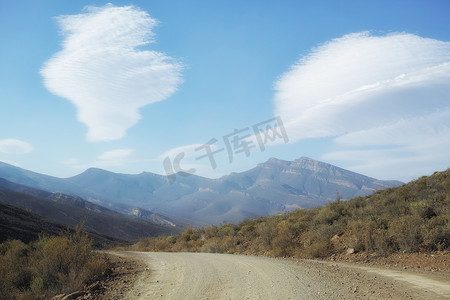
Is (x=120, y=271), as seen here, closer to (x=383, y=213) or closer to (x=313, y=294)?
(x=313, y=294)

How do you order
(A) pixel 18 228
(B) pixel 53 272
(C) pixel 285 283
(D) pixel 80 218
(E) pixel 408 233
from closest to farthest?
(C) pixel 285 283 → (B) pixel 53 272 → (E) pixel 408 233 → (A) pixel 18 228 → (D) pixel 80 218

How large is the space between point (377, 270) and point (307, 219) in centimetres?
880

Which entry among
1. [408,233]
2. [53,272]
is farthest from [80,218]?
[408,233]

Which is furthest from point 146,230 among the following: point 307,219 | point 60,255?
point 60,255

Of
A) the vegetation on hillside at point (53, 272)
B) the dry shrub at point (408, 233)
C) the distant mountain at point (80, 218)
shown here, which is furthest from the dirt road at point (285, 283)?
the distant mountain at point (80, 218)

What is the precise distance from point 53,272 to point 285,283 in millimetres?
6899

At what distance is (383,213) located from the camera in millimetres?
15969

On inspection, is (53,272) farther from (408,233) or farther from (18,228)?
(18,228)

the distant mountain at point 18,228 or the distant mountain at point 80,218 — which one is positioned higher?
the distant mountain at point 18,228

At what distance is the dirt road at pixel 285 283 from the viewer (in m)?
7.71

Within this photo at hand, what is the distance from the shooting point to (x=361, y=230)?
575 inches

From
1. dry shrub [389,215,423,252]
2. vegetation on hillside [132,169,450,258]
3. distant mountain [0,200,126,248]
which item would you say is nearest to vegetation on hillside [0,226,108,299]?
vegetation on hillside [132,169,450,258]

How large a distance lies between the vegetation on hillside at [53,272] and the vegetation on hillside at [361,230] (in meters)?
9.43

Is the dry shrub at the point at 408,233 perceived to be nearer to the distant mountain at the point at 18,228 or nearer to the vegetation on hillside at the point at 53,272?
the vegetation on hillside at the point at 53,272
